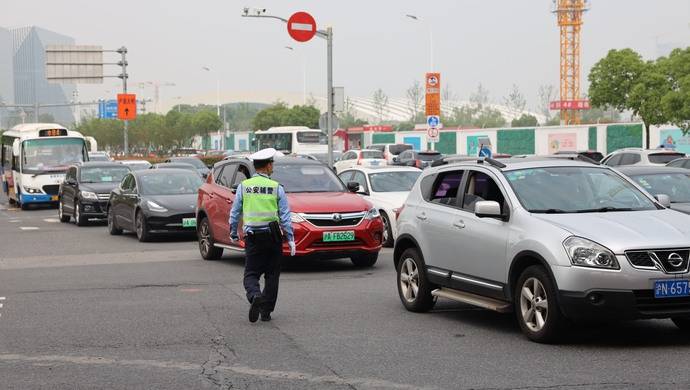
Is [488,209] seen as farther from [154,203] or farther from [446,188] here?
[154,203]

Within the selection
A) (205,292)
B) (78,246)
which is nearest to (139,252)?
(78,246)

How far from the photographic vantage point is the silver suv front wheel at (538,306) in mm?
9188

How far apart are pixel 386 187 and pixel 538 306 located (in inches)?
472

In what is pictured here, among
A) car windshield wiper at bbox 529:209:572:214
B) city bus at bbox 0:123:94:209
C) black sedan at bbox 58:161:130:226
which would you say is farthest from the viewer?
city bus at bbox 0:123:94:209

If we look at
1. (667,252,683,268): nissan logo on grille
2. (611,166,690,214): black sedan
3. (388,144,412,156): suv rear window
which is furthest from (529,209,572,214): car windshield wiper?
(388,144,412,156): suv rear window

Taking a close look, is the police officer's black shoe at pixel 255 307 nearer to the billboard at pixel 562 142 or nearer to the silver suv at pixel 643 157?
the silver suv at pixel 643 157

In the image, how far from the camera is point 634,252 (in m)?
8.88

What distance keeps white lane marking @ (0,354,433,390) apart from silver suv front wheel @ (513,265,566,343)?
1912 mm

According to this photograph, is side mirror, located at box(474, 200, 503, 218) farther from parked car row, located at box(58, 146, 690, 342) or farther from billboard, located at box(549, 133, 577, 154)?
billboard, located at box(549, 133, 577, 154)

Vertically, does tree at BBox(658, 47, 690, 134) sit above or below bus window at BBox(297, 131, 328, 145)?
above

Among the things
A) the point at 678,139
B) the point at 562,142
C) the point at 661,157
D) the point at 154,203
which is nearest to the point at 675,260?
the point at 154,203

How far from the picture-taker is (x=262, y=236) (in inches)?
433

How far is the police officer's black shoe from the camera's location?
36.0 feet

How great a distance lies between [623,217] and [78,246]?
1434cm
